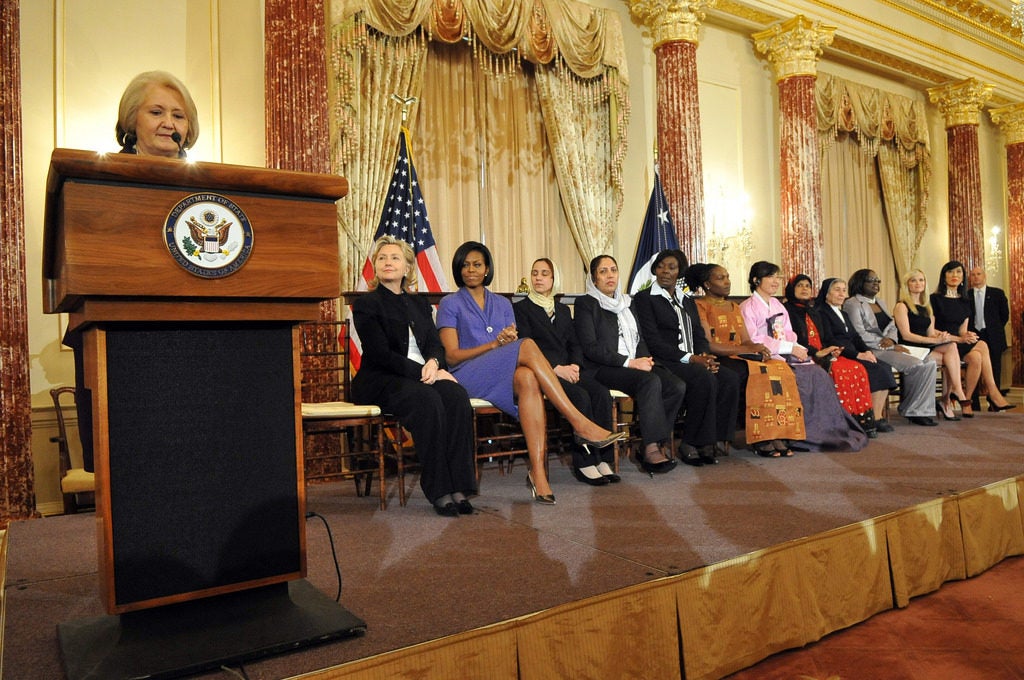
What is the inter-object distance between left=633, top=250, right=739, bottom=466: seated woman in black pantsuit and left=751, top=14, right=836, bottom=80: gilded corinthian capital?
4.09 meters

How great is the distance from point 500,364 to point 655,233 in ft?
11.0

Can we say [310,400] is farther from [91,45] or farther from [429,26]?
[429,26]

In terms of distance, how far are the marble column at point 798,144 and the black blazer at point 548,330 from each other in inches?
164

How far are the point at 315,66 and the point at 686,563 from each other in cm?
392

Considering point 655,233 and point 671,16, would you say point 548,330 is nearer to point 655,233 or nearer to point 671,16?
point 655,233

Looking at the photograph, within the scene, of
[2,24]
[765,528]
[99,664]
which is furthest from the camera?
[2,24]

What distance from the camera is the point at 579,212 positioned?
6543 mm

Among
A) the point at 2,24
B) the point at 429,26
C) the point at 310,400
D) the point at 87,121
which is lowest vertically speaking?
the point at 310,400

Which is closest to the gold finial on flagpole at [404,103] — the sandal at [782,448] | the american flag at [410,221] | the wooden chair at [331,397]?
the american flag at [410,221]

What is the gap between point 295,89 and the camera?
191 inches

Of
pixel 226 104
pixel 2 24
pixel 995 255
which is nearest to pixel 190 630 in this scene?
pixel 2 24

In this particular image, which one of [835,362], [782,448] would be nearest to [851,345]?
[835,362]

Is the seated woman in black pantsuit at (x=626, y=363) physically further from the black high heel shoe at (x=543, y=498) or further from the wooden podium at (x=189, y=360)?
the wooden podium at (x=189, y=360)

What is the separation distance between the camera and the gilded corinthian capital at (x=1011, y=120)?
1079 cm
